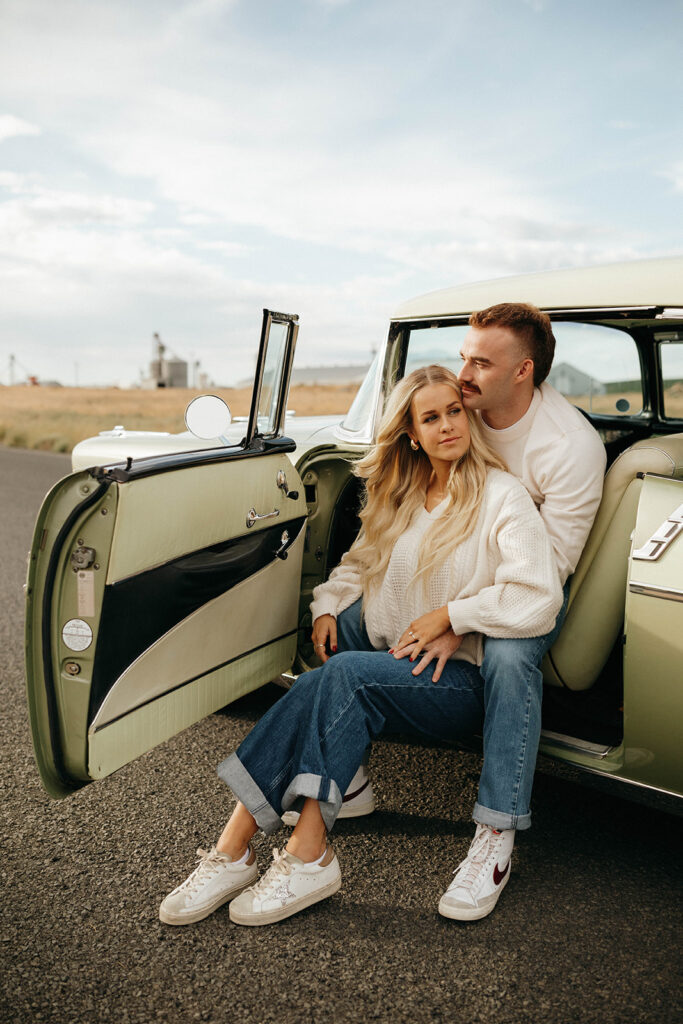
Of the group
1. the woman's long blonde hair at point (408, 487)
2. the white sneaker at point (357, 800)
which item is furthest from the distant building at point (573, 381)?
the white sneaker at point (357, 800)

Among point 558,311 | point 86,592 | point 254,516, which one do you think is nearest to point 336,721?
point 254,516

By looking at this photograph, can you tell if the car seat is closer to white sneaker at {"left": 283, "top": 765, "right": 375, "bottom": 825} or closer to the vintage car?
the vintage car

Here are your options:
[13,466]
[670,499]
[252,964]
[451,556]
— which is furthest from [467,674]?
[13,466]

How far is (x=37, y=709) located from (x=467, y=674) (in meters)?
1.21

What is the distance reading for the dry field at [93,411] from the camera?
65.7 ft

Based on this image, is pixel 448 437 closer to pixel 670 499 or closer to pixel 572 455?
pixel 572 455

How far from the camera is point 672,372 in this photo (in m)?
4.30

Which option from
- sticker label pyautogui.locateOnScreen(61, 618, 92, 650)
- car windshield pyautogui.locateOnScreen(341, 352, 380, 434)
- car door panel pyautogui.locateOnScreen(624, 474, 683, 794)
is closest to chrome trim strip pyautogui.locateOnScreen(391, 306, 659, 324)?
car windshield pyautogui.locateOnScreen(341, 352, 380, 434)

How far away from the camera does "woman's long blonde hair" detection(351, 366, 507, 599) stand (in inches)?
102

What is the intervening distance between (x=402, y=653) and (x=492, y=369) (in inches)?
37.0

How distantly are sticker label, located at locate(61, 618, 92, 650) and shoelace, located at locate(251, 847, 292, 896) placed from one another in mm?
813

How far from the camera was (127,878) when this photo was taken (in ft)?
8.04

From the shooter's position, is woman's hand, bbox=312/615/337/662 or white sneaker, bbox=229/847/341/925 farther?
woman's hand, bbox=312/615/337/662

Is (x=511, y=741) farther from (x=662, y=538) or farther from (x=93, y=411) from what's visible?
(x=93, y=411)
